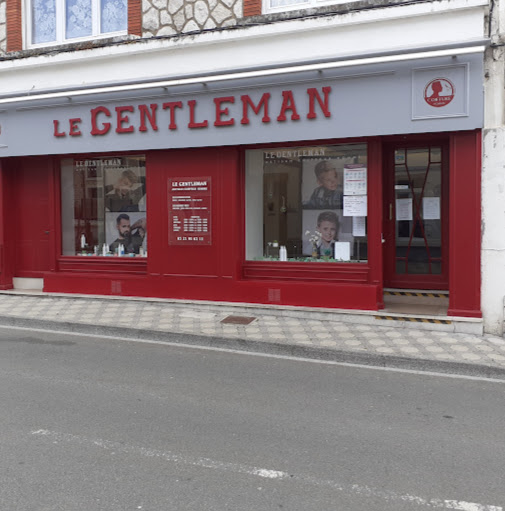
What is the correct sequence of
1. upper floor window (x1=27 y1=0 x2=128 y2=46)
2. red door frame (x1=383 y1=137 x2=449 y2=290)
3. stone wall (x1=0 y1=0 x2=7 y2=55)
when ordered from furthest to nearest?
stone wall (x1=0 y1=0 x2=7 y2=55), upper floor window (x1=27 y1=0 x2=128 y2=46), red door frame (x1=383 y1=137 x2=449 y2=290)

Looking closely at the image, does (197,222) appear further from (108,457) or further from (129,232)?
(108,457)

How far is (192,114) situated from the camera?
30.5 feet

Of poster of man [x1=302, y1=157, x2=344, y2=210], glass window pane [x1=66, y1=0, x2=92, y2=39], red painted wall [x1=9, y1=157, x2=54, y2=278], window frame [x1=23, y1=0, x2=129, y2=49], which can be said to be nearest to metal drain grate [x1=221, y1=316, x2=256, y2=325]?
poster of man [x1=302, y1=157, x2=344, y2=210]

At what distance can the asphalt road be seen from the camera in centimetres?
336

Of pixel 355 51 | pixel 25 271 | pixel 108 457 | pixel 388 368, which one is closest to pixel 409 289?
pixel 388 368

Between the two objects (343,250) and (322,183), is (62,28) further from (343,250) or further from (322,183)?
(343,250)

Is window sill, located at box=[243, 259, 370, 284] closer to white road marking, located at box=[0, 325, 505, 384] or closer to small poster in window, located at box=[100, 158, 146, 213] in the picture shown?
white road marking, located at box=[0, 325, 505, 384]

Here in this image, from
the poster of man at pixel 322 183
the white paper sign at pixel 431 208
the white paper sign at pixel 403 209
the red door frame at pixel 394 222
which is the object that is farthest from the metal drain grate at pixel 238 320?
the white paper sign at pixel 431 208

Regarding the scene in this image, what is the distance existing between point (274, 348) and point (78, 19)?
7.63 m

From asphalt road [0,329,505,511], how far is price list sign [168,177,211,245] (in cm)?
342

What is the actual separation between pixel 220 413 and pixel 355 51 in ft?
19.6

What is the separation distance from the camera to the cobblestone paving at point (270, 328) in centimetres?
687

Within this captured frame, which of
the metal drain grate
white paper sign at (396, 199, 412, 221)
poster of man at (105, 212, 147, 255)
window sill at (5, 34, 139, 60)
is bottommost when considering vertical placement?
the metal drain grate

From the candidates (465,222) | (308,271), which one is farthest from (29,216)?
(465,222)
